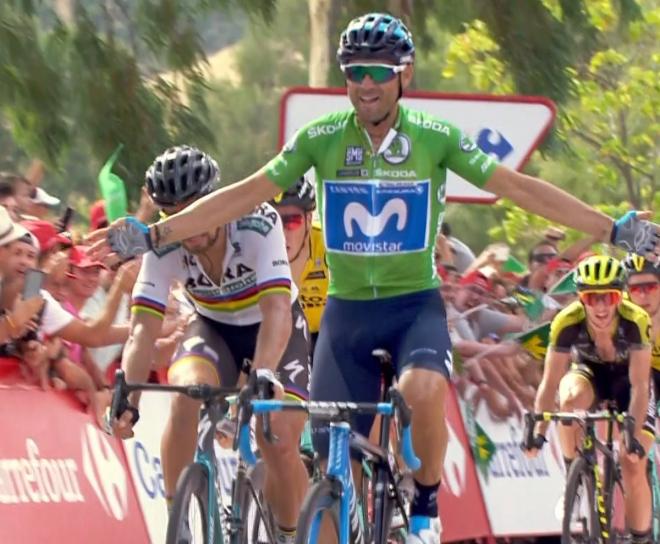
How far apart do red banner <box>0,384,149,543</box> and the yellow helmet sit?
340 cm

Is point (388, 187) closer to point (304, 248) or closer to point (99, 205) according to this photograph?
point (304, 248)

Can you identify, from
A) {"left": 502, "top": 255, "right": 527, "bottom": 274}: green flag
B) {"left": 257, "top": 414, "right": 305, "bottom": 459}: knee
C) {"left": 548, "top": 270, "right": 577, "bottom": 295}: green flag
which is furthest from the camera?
{"left": 502, "top": 255, "right": 527, "bottom": 274}: green flag

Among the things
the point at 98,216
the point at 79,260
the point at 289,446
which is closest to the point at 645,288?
the point at 98,216

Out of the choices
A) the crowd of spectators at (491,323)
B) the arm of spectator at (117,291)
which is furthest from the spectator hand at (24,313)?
the crowd of spectators at (491,323)

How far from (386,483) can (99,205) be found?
13.4ft

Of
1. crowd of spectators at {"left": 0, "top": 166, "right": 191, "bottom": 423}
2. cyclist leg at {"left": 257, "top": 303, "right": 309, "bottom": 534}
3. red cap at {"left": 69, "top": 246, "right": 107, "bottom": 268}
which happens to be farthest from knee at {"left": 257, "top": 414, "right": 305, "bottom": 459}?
red cap at {"left": 69, "top": 246, "right": 107, "bottom": 268}

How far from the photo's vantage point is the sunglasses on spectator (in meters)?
15.4

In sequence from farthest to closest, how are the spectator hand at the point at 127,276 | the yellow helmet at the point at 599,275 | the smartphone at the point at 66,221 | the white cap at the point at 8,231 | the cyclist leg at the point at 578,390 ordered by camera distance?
the cyclist leg at the point at 578,390 → the yellow helmet at the point at 599,275 → the smartphone at the point at 66,221 → the spectator hand at the point at 127,276 → the white cap at the point at 8,231

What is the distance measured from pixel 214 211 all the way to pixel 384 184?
0.72 meters

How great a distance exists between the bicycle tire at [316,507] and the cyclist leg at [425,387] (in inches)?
26.7

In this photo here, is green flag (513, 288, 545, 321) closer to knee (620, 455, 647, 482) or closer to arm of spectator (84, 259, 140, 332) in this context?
knee (620, 455, 647, 482)

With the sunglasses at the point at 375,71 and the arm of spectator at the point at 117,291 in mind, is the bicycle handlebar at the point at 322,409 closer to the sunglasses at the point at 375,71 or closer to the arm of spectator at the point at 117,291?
the sunglasses at the point at 375,71

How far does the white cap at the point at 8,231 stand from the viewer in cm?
881

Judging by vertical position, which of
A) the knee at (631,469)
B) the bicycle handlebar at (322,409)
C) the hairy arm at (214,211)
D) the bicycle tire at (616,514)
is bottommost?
the bicycle tire at (616,514)
